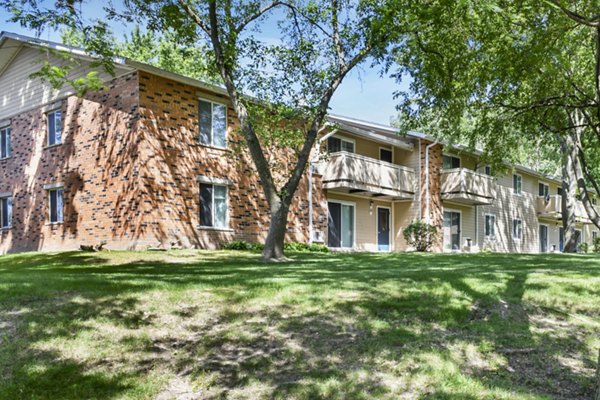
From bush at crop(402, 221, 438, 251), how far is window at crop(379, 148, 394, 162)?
12.1ft

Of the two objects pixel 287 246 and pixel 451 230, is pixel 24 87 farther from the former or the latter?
pixel 451 230

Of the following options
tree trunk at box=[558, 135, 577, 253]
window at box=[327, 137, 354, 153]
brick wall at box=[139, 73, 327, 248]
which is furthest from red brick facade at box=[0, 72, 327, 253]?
tree trunk at box=[558, 135, 577, 253]

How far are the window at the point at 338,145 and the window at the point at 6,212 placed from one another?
522 inches

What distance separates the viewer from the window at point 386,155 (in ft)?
83.1

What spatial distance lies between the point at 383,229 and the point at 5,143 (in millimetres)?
17251

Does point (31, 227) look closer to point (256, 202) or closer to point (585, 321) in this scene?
point (256, 202)

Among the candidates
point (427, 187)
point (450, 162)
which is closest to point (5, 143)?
point (427, 187)

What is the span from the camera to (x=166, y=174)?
1614 centimetres

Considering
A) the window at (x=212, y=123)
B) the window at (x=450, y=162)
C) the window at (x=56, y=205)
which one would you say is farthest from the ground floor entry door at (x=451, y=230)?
the window at (x=56, y=205)

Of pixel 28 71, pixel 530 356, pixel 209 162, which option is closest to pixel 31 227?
pixel 28 71

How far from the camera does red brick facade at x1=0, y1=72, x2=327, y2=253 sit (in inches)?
622

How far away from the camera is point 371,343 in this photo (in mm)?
5742

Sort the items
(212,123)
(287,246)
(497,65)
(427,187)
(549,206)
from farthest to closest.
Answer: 1. (549,206)
2. (427,187)
3. (287,246)
4. (212,123)
5. (497,65)

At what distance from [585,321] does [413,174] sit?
18.5m
